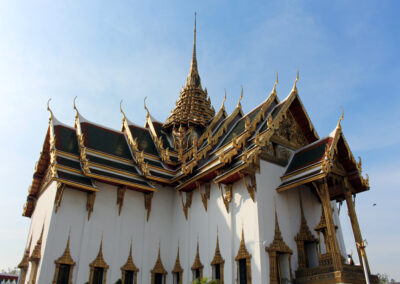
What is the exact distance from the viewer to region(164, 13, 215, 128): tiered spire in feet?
62.6

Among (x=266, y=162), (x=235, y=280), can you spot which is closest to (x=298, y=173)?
(x=266, y=162)

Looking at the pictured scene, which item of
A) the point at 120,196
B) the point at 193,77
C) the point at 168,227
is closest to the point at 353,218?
the point at 168,227

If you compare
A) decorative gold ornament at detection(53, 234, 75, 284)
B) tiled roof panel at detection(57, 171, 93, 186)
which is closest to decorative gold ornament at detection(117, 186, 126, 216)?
tiled roof panel at detection(57, 171, 93, 186)

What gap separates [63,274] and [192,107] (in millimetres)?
11284

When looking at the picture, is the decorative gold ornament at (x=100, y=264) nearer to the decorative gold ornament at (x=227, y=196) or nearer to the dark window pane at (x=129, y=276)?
the dark window pane at (x=129, y=276)

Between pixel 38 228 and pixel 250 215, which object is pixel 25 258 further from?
pixel 250 215

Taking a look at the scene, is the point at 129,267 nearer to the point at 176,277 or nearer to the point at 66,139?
the point at 176,277

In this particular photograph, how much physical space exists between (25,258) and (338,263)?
422 inches

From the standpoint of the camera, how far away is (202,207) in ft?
43.0

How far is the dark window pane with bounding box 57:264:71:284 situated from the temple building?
0.03 metres

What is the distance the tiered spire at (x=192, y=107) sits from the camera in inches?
751

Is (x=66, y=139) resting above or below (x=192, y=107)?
below

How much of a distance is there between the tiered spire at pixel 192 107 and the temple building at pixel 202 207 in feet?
10.9

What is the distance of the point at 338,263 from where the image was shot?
9164mm
